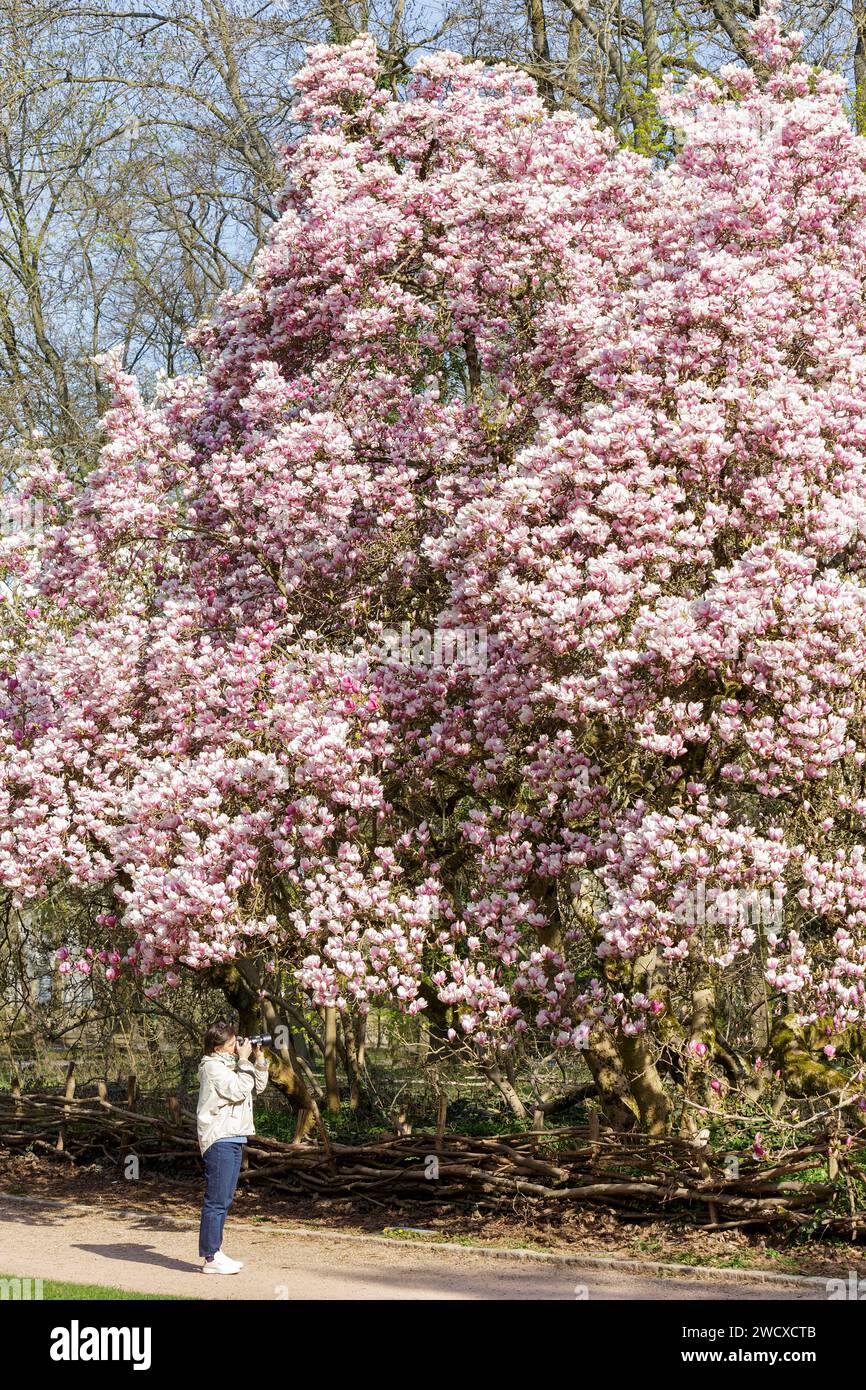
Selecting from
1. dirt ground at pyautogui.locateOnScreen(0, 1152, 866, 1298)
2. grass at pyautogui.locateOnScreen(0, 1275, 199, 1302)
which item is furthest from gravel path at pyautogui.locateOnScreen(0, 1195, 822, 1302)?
grass at pyautogui.locateOnScreen(0, 1275, 199, 1302)

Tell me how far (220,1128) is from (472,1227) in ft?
6.59

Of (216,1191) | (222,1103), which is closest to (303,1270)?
(216,1191)

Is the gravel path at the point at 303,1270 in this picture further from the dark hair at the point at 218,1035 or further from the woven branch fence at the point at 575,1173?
the dark hair at the point at 218,1035

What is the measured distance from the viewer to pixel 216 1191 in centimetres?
857

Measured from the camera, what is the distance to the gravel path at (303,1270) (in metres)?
7.86

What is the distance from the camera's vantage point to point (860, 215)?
10125 millimetres

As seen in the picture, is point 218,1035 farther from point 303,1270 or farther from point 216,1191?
point 303,1270

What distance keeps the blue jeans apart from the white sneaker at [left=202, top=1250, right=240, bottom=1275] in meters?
0.04

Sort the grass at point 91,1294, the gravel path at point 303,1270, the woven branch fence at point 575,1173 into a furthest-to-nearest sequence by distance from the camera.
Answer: the woven branch fence at point 575,1173 < the gravel path at point 303,1270 < the grass at point 91,1294

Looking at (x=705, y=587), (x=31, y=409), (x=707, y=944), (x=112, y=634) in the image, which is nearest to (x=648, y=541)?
(x=705, y=587)

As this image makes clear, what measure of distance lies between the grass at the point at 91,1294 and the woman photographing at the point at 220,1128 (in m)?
0.63

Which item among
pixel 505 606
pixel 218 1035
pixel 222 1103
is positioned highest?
pixel 505 606

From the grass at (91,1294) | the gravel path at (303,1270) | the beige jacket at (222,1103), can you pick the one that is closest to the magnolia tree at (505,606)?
the beige jacket at (222,1103)

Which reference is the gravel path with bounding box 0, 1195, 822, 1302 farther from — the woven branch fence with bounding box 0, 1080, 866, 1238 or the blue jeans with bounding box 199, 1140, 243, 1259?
the woven branch fence with bounding box 0, 1080, 866, 1238
